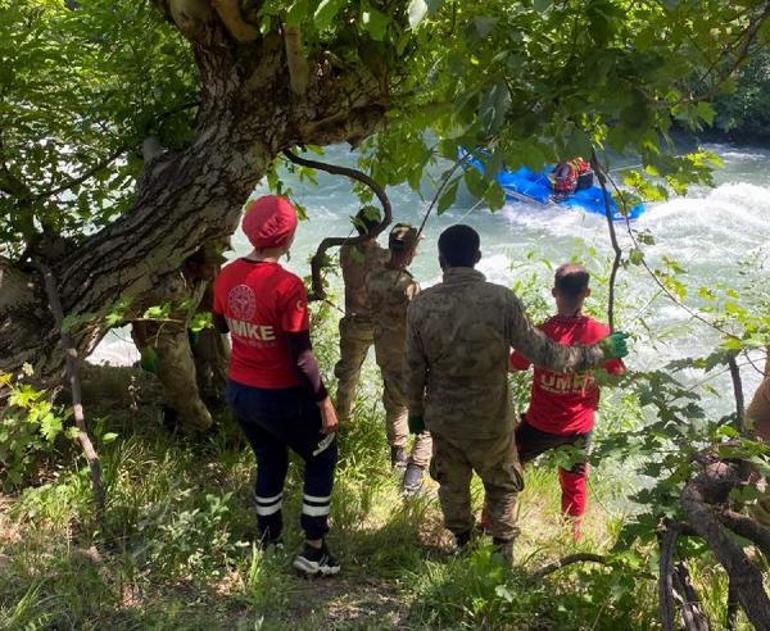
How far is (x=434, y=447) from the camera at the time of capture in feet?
11.0

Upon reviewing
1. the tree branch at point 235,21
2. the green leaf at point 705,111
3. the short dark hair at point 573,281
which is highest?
the tree branch at point 235,21

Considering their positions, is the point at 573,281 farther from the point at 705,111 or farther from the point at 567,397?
the point at 705,111

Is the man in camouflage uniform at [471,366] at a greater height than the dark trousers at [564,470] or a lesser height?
greater

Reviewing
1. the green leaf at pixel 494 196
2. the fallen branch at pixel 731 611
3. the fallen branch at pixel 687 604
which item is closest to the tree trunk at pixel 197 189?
the green leaf at pixel 494 196

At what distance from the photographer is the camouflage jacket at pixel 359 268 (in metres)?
4.21

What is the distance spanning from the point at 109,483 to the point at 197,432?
0.89m

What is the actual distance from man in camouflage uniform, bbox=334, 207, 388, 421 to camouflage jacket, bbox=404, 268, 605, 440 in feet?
3.57

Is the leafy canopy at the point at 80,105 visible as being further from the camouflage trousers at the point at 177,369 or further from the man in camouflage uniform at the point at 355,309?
the man in camouflage uniform at the point at 355,309

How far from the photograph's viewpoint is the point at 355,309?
444 cm

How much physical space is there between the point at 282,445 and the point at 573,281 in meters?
1.57

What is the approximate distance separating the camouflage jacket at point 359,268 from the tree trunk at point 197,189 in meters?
0.92

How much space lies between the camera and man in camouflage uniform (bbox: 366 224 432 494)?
405cm

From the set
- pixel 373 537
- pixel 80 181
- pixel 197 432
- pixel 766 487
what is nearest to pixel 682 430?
pixel 766 487

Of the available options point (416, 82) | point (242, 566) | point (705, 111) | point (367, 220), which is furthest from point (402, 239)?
point (705, 111)
